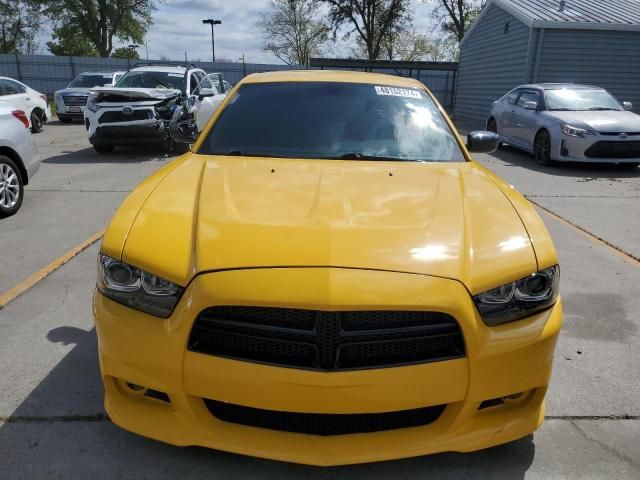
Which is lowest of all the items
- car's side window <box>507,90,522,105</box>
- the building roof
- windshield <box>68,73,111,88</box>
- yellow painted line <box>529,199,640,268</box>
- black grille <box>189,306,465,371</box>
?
yellow painted line <box>529,199,640,268</box>

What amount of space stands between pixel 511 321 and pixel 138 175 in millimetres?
7946

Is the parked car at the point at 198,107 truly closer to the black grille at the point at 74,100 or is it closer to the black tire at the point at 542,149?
the black tire at the point at 542,149

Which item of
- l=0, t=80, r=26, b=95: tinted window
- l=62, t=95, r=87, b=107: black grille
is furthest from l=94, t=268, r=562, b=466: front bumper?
l=62, t=95, r=87, b=107: black grille

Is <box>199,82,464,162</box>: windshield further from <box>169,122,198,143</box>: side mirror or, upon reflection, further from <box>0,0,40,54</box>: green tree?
<box>0,0,40,54</box>: green tree

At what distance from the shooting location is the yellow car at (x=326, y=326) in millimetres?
1866

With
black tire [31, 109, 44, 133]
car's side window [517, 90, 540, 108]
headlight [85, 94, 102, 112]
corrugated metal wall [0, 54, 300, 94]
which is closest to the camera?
headlight [85, 94, 102, 112]

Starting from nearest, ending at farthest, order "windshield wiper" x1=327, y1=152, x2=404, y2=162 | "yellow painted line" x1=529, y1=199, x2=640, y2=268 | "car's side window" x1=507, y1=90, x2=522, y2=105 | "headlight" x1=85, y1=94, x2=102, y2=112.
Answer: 1. "windshield wiper" x1=327, y1=152, x2=404, y2=162
2. "yellow painted line" x1=529, y1=199, x2=640, y2=268
3. "headlight" x1=85, y1=94, x2=102, y2=112
4. "car's side window" x1=507, y1=90, x2=522, y2=105

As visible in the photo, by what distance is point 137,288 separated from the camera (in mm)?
2027

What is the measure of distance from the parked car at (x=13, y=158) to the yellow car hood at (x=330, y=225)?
4349 mm

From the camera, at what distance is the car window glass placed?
10935 millimetres

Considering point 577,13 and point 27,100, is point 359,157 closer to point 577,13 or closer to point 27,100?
point 27,100

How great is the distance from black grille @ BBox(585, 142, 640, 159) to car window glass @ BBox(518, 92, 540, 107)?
6.51ft

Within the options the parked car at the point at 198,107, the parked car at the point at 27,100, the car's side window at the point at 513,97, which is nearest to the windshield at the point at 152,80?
the parked car at the point at 198,107

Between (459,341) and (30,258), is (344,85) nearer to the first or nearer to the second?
(459,341)
